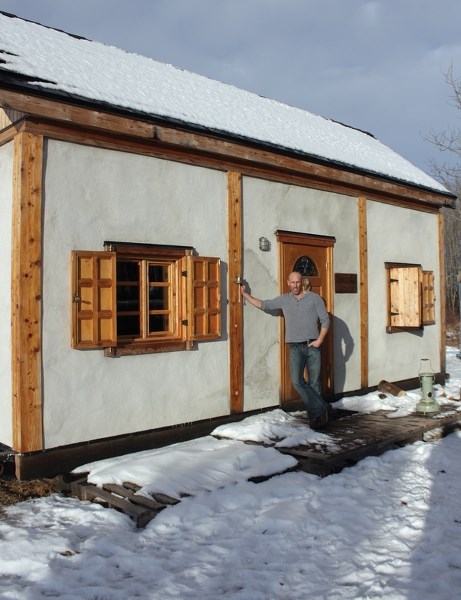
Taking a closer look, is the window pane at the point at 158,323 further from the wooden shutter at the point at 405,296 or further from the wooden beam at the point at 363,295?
the wooden shutter at the point at 405,296

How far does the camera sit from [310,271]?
809cm

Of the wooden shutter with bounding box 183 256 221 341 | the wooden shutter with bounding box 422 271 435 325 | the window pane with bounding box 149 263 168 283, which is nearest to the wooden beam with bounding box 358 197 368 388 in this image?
the wooden shutter with bounding box 422 271 435 325

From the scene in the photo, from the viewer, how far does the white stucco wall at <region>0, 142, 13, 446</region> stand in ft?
17.1

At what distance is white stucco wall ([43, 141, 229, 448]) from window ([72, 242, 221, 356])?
112mm

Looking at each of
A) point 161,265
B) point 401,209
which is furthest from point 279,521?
point 401,209

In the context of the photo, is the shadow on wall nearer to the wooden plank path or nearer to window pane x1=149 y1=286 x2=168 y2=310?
the wooden plank path

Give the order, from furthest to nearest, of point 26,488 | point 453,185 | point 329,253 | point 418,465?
1. point 453,185
2. point 329,253
3. point 418,465
4. point 26,488

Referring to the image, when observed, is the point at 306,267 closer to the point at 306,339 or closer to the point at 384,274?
the point at 306,339

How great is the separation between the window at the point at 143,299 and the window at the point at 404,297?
4024 mm

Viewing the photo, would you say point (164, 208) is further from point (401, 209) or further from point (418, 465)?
point (401, 209)

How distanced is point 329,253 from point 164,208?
3077mm

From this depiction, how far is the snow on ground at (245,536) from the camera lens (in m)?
3.32

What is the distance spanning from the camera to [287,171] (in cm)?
766

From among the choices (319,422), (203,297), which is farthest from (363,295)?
(203,297)
